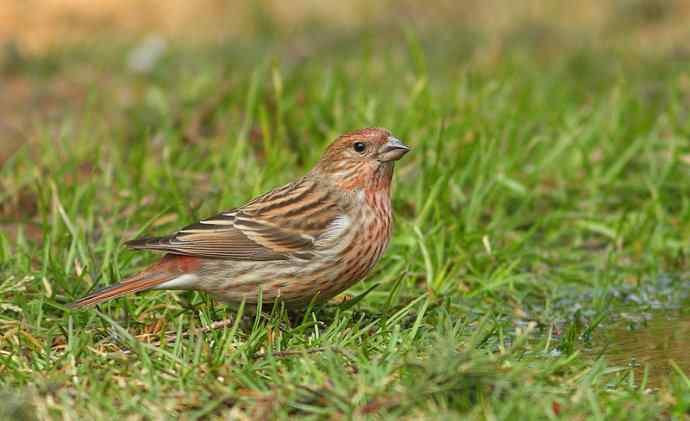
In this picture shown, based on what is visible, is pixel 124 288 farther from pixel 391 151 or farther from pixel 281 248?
pixel 391 151

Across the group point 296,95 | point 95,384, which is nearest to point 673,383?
point 95,384

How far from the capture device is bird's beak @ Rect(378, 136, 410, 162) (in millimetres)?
5547

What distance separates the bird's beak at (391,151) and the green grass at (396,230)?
529mm

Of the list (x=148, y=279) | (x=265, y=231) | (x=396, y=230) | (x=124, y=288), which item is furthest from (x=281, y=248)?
(x=396, y=230)

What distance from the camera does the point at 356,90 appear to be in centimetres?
806

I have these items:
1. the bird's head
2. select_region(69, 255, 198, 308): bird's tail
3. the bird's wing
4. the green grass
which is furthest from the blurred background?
select_region(69, 255, 198, 308): bird's tail

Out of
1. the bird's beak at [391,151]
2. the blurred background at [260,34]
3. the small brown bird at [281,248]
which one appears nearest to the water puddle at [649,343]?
the small brown bird at [281,248]

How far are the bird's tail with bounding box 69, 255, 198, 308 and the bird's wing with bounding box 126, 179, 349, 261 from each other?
5 cm

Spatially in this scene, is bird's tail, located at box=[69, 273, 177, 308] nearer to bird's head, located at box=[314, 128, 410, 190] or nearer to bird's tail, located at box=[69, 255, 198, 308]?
bird's tail, located at box=[69, 255, 198, 308]

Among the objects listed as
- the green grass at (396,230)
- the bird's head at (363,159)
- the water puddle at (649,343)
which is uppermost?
the bird's head at (363,159)

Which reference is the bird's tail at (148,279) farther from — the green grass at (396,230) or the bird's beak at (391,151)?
the bird's beak at (391,151)

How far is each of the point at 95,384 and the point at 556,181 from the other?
3.78 m

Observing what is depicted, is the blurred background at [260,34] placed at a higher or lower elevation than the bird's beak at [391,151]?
lower

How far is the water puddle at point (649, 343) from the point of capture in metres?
4.55
